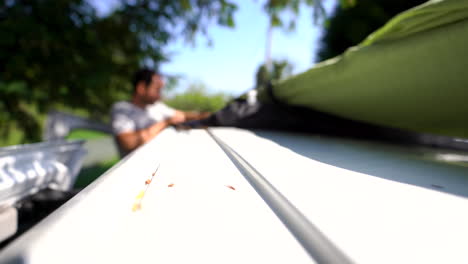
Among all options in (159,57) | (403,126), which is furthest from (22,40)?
(403,126)

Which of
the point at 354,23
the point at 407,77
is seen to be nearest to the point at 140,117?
the point at 407,77

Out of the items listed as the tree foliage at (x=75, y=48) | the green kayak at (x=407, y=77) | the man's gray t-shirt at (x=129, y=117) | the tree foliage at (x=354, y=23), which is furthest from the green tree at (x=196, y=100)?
the green kayak at (x=407, y=77)

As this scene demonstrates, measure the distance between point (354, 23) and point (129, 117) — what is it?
23.5 ft

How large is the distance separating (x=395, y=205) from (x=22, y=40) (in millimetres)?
3295

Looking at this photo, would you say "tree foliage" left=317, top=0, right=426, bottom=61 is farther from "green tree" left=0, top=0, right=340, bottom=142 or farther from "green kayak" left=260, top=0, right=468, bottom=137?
"green kayak" left=260, top=0, right=468, bottom=137

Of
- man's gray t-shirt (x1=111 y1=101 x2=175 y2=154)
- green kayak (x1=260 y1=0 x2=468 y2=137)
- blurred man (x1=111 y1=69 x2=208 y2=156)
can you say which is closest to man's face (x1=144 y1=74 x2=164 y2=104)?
blurred man (x1=111 y1=69 x2=208 y2=156)

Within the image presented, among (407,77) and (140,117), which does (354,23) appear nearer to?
(140,117)

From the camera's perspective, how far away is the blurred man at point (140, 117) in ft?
7.59

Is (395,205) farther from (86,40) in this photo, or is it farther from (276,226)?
(86,40)

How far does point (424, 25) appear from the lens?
758mm

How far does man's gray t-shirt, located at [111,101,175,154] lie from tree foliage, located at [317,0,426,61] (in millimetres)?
4676

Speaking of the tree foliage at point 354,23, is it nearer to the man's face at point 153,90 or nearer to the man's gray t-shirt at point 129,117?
the man's face at point 153,90

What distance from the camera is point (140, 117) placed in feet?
8.47

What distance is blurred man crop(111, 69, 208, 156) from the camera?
231 centimetres
